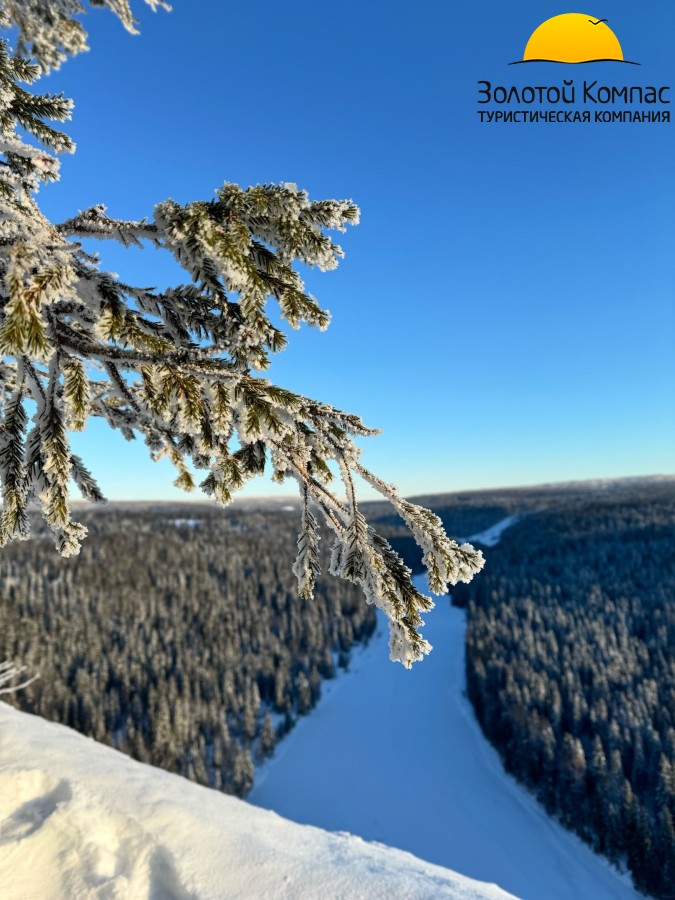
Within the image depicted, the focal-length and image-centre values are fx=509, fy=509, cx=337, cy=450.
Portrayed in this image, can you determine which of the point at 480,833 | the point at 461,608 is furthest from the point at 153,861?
the point at 461,608

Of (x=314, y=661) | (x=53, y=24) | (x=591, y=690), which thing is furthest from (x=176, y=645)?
(x=53, y=24)

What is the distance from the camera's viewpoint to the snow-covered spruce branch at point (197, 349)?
2318 millimetres

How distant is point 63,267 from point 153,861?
4512 millimetres

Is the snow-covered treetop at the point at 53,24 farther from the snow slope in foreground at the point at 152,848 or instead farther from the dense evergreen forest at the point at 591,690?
the dense evergreen forest at the point at 591,690

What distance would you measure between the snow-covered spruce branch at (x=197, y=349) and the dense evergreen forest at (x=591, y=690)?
63.8 meters

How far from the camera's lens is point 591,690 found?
242ft

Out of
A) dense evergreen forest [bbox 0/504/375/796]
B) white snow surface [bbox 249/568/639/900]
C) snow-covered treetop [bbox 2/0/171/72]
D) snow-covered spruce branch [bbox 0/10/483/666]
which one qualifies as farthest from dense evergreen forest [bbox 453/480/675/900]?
snow-covered treetop [bbox 2/0/171/72]

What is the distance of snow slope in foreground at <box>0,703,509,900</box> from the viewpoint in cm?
379

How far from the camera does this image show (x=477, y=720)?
8238cm

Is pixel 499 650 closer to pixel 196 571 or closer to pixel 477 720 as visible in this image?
pixel 477 720

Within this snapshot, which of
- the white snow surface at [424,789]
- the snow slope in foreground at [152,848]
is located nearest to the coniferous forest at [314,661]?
the white snow surface at [424,789]

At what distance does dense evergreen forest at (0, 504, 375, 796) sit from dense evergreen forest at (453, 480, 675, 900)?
31.4 meters

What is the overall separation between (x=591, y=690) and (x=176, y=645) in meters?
67.8

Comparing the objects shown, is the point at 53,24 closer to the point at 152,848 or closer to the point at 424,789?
the point at 152,848
